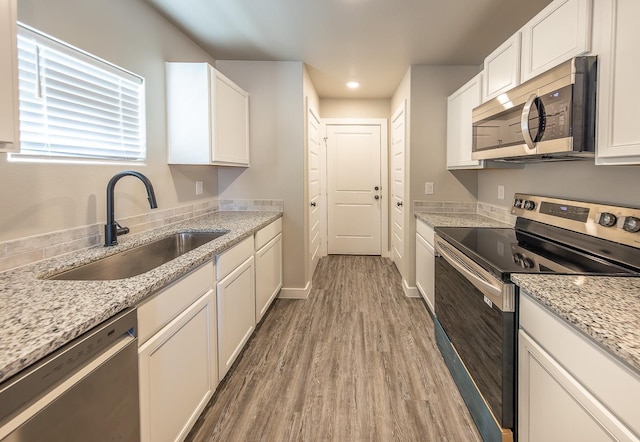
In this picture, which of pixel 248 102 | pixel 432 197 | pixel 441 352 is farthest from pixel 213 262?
pixel 432 197

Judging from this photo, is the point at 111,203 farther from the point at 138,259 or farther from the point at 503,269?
the point at 503,269

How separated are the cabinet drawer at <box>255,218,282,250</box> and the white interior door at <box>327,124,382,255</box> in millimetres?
2120

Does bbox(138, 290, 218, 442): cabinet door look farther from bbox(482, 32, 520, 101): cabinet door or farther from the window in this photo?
bbox(482, 32, 520, 101): cabinet door

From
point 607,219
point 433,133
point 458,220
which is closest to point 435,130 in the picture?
point 433,133

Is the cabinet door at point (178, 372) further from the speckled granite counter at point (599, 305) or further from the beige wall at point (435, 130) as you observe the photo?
the beige wall at point (435, 130)

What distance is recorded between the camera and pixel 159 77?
2.45 m

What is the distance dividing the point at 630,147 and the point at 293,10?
2069 mm

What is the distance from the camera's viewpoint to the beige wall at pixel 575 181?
5.15 ft

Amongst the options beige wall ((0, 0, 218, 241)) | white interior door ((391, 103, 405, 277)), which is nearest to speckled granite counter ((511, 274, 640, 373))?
beige wall ((0, 0, 218, 241))

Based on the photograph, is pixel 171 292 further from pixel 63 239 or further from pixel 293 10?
pixel 293 10

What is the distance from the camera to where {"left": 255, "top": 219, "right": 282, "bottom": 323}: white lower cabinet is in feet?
8.90

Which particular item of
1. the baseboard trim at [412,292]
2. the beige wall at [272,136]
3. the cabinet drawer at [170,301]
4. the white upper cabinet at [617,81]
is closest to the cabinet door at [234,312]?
the cabinet drawer at [170,301]

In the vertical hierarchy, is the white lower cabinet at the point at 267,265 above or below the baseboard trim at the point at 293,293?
above

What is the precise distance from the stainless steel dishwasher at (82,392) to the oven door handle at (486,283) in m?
1.32
